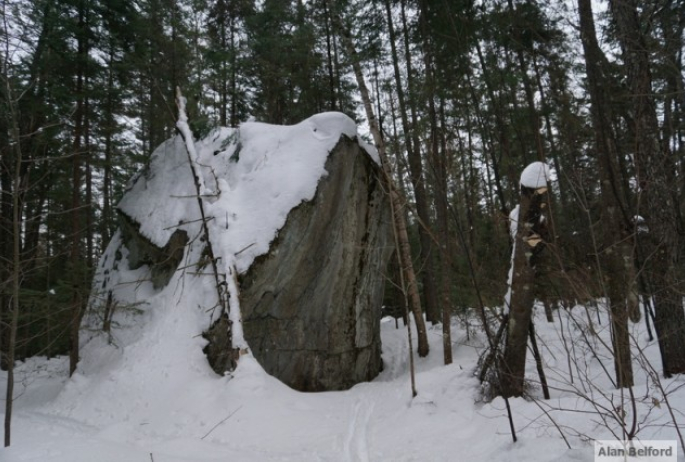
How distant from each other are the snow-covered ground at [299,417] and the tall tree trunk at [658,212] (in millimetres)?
416

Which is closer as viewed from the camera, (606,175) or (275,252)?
(606,175)

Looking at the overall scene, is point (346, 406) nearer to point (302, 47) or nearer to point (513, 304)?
point (513, 304)

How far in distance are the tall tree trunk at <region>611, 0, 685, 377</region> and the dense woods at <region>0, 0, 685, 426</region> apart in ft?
0.08

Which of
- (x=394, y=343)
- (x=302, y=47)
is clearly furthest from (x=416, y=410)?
(x=302, y=47)

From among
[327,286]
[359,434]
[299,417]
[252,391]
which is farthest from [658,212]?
[252,391]

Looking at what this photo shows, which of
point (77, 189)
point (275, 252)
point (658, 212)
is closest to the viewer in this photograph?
point (658, 212)

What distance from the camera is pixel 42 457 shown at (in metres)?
3.69

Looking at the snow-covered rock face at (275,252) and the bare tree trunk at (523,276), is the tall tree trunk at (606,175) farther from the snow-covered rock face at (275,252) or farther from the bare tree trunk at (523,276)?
the snow-covered rock face at (275,252)

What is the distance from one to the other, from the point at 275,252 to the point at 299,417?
3149 millimetres

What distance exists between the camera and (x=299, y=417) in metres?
5.83

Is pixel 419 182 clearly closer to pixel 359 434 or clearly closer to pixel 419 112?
pixel 419 112

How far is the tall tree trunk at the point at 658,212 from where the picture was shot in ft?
16.1

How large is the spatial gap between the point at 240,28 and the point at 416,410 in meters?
15.1

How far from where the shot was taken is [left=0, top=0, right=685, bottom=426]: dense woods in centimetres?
498
